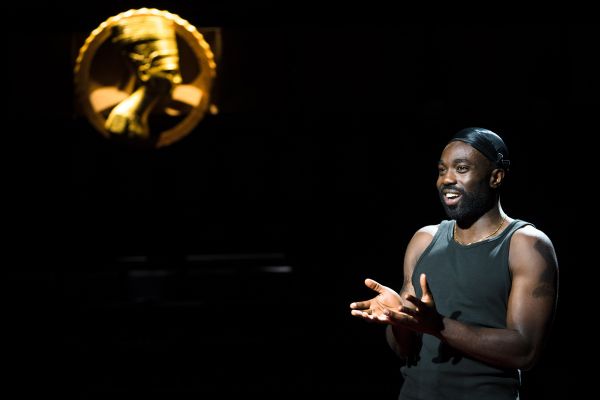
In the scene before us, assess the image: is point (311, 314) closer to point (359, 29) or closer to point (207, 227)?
point (207, 227)

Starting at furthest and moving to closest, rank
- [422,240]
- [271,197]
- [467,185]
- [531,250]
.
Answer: [271,197], [422,240], [467,185], [531,250]

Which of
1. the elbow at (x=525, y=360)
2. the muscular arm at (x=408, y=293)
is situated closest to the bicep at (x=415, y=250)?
the muscular arm at (x=408, y=293)

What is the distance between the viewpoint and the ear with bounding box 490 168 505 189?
5.94 ft

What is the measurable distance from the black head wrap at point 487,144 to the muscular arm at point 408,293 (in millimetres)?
266

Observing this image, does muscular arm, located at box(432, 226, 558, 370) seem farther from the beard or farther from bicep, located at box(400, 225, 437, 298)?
bicep, located at box(400, 225, 437, 298)

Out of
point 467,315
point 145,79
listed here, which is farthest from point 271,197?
point 467,315

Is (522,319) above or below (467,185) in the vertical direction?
below

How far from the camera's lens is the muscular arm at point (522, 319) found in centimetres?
162

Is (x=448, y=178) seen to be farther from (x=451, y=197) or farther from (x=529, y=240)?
(x=529, y=240)

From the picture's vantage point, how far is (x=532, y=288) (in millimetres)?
1657

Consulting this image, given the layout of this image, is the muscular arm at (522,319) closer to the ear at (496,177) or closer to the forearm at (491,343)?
the forearm at (491,343)

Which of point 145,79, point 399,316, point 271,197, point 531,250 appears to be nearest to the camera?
point 399,316

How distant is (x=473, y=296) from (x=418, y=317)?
0.71 ft

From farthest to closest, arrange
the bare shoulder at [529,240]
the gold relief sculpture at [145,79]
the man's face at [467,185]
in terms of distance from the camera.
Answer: the gold relief sculpture at [145,79] < the man's face at [467,185] < the bare shoulder at [529,240]
